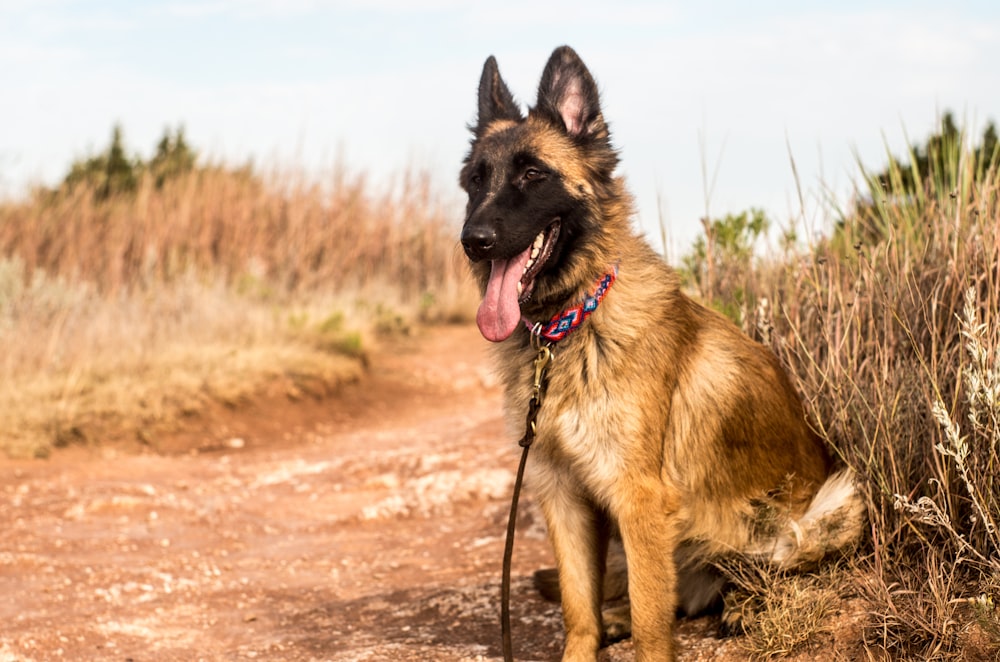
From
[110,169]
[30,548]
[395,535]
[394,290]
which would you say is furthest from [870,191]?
[110,169]

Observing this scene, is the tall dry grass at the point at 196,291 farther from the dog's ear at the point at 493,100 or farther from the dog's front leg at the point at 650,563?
the dog's front leg at the point at 650,563

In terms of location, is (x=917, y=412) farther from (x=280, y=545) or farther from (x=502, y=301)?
(x=280, y=545)

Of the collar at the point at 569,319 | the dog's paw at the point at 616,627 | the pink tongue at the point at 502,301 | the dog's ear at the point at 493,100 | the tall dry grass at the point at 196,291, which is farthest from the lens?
the tall dry grass at the point at 196,291

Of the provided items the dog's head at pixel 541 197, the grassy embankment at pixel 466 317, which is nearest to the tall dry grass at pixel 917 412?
the grassy embankment at pixel 466 317

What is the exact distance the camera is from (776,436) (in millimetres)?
4441

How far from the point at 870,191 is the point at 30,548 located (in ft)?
20.7

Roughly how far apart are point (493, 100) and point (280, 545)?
4120mm

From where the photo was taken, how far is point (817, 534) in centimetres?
443

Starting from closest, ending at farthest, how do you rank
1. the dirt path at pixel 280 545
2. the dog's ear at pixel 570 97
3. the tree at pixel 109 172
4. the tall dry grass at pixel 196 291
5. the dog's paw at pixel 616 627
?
the dog's ear at pixel 570 97, the dog's paw at pixel 616 627, the dirt path at pixel 280 545, the tall dry grass at pixel 196 291, the tree at pixel 109 172

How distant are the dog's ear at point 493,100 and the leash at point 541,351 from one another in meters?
1.00

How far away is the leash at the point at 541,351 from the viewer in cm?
412

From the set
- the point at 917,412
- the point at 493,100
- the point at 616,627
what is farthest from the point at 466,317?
the point at 917,412

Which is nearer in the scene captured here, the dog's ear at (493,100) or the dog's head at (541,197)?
the dog's head at (541,197)

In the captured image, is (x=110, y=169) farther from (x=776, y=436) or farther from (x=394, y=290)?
(x=776, y=436)
